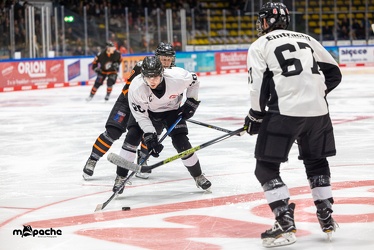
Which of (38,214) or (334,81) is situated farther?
(38,214)

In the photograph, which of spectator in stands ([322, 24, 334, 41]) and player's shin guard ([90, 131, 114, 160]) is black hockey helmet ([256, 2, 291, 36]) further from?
spectator in stands ([322, 24, 334, 41])

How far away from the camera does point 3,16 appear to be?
1670cm

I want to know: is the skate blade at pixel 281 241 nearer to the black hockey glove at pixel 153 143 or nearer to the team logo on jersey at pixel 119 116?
the black hockey glove at pixel 153 143

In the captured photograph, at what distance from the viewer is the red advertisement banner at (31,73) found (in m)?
16.1

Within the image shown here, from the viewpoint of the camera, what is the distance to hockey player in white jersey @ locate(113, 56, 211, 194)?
482 cm

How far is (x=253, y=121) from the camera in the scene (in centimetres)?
380

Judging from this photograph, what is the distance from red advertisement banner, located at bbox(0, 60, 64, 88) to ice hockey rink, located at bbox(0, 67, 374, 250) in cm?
666

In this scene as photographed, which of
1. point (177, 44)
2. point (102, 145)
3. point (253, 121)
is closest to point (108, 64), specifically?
point (177, 44)

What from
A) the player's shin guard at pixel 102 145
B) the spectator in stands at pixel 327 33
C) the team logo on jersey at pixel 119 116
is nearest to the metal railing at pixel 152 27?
the spectator in stands at pixel 327 33

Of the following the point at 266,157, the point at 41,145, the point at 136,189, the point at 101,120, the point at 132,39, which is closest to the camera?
the point at 266,157

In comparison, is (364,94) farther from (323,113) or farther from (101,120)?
(323,113)

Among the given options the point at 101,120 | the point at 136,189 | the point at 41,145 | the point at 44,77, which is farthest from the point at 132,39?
the point at 136,189

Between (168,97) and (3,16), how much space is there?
12.4 metres

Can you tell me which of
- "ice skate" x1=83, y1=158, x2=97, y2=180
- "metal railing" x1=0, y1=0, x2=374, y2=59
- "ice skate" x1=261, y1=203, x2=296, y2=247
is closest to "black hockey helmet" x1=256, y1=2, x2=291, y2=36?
"ice skate" x1=261, y1=203, x2=296, y2=247
